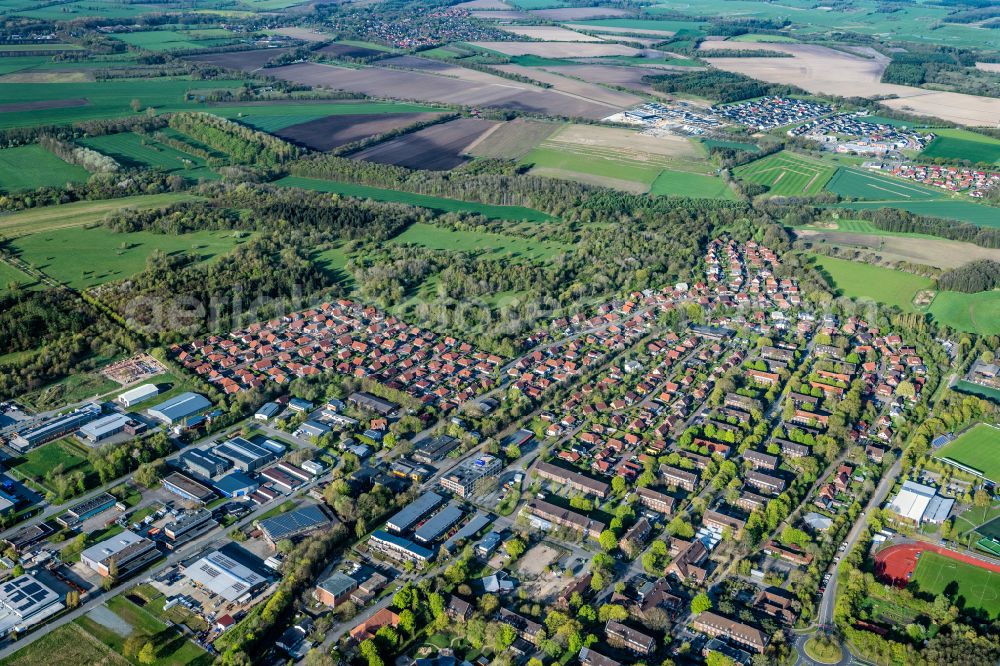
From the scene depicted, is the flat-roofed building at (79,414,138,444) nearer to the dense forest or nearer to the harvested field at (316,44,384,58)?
the dense forest

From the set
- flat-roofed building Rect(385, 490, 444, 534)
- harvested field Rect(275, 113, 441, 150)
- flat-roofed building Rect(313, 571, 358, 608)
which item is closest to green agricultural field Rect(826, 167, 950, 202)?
harvested field Rect(275, 113, 441, 150)

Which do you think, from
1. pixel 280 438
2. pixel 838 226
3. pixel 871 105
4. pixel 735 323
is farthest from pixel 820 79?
pixel 280 438

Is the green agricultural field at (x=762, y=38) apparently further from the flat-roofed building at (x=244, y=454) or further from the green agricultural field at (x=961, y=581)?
the flat-roofed building at (x=244, y=454)

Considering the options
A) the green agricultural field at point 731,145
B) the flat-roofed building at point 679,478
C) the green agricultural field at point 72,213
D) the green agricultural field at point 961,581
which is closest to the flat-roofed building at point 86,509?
the flat-roofed building at point 679,478

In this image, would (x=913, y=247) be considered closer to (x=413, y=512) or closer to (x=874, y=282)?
(x=874, y=282)

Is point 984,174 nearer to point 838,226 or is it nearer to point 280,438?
point 838,226

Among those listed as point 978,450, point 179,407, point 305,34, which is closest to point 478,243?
point 179,407
